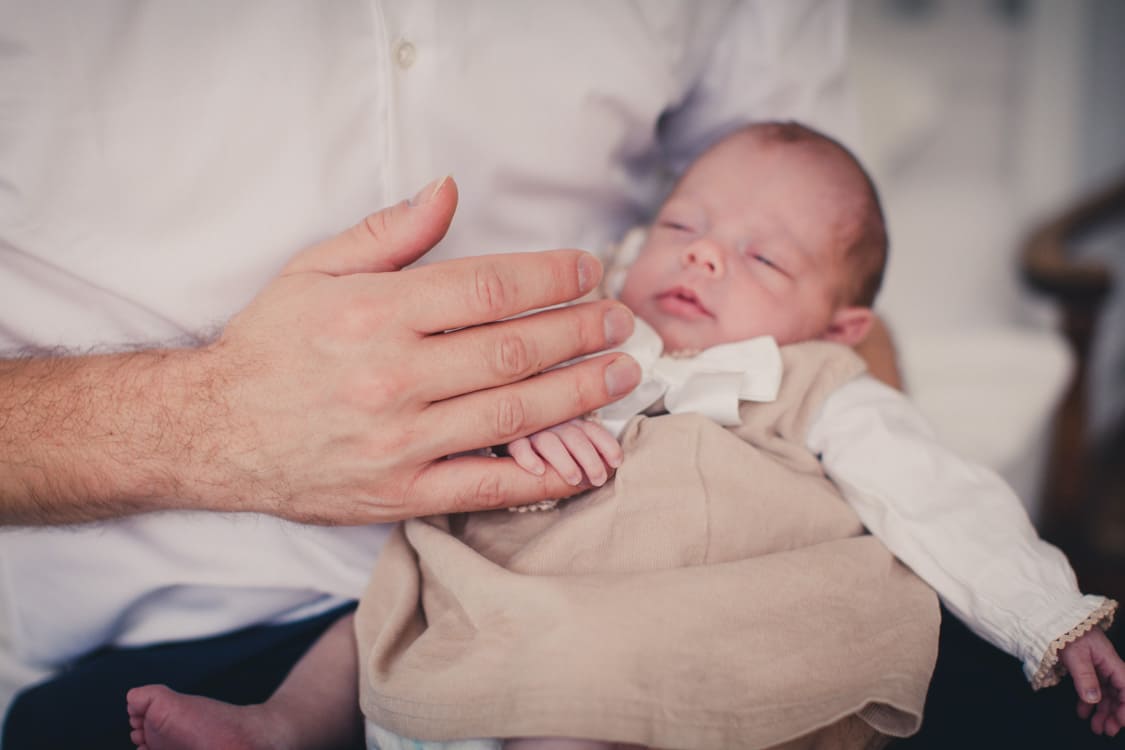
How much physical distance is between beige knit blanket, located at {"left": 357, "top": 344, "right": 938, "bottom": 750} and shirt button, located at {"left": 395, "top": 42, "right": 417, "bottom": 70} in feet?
1.66

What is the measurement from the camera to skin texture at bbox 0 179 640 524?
76 cm

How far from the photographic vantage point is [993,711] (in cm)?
80

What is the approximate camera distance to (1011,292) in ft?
9.91

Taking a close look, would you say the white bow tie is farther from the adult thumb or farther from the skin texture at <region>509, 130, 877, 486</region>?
the adult thumb

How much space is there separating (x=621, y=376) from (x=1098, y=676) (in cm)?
56

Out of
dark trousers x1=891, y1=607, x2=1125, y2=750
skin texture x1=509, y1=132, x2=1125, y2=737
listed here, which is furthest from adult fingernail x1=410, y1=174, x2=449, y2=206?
dark trousers x1=891, y1=607, x2=1125, y2=750

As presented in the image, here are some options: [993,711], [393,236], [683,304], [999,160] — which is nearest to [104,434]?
[393,236]

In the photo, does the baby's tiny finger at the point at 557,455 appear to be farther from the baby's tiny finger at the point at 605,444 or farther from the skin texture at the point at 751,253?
the skin texture at the point at 751,253

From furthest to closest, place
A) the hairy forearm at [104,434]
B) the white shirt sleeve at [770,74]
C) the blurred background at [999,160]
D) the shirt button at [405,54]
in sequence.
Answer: the blurred background at [999,160] < the white shirt sleeve at [770,74] < the shirt button at [405,54] < the hairy forearm at [104,434]

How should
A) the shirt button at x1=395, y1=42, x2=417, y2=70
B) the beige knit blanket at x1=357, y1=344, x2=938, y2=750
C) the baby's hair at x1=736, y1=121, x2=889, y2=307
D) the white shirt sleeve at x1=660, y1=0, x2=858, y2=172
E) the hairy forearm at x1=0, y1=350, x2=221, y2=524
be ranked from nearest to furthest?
1. the beige knit blanket at x1=357, y1=344, x2=938, y2=750
2. the hairy forearm at x1=0, y1=350, x2=221, y2=524
3. the shirt button at x1=395, y1=42, x2=417, y2=70
4. the baby's hair at x1=736, y1=121, x2=889, y2=307
5. the white shirt sleeve at x1=660, y1=0, x2=858, y2=172

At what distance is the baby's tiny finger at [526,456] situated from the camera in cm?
79

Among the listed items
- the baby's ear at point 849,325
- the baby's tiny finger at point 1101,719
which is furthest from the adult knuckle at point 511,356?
the baby's tiny finger at point 1101,719

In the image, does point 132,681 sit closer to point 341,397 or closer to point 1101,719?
point 341,397

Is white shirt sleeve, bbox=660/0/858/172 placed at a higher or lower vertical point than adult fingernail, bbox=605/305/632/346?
higher
